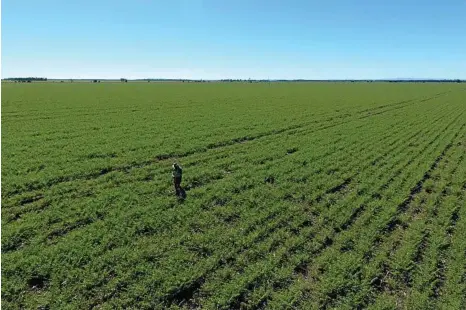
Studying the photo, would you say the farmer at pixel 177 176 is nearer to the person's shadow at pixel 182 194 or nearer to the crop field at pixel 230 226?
the person's shadow at pixel 182 194

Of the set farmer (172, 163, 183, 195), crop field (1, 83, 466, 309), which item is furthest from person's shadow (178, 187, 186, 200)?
crop field (1, 83, 466, 309)

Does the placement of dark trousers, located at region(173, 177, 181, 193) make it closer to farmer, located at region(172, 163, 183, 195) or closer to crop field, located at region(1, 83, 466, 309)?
farmer, located at region(172, 163, 183, 195)

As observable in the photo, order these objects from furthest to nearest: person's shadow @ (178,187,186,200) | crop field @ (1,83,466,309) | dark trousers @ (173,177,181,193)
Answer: dark trousers @ (173,177,181,193)
person's shadow @ (178,187,186,200)
crop field @ (1,83,466,309)

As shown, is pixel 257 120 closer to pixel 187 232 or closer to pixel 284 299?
pixel 187 232

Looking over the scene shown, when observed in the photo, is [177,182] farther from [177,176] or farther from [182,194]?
[182,194]

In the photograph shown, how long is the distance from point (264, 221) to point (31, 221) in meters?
6.90

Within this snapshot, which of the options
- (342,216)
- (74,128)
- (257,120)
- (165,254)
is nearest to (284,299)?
(165,254)

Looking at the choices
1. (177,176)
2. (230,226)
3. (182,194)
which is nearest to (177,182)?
(177,176)

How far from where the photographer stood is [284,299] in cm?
754

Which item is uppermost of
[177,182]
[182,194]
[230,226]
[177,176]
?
[177,176]

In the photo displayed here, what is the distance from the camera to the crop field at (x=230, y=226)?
25.3 ft

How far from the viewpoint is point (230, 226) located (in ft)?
35.1

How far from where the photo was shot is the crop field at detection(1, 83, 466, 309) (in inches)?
303

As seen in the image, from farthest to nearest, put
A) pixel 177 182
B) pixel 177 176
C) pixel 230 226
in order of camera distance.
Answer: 1. pixel 177 182
2. pixel 177 176
3. pixel 230 226
